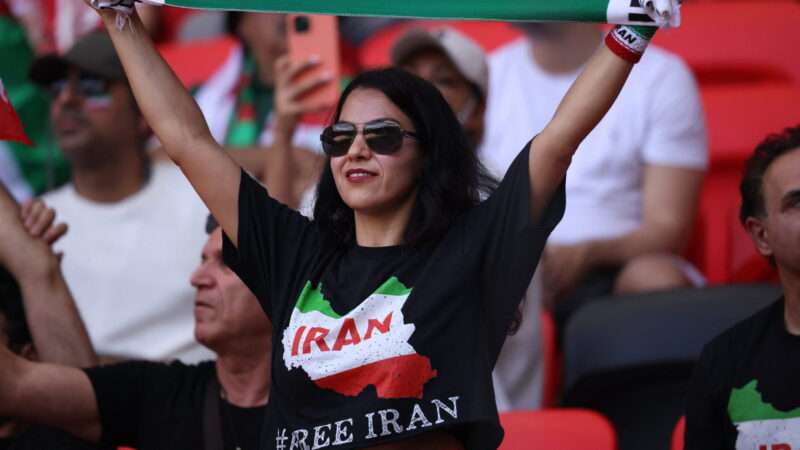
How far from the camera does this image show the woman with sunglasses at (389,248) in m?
2.33

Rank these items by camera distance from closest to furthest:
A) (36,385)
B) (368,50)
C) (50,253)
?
(36,385)
(50,253)
(368,50)

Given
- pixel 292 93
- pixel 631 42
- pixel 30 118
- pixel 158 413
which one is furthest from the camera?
pixel 30 118

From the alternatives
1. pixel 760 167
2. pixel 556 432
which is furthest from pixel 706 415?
pixel 760 167

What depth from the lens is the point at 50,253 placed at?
10.5 ft

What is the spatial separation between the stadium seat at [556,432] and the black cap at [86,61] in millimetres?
1999

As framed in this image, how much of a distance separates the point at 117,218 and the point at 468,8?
6.74ft

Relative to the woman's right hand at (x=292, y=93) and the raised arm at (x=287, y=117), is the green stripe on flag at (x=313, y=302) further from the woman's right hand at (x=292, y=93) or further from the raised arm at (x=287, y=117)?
the woman's right hand at (x=292, y=93)

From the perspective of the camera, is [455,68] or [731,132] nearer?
[455,68]

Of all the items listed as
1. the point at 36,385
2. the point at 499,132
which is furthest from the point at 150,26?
the point at 36,385

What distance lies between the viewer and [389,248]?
2.51 metres

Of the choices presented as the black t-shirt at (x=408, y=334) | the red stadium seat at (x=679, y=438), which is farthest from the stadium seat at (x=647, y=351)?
the black t-shirt at (x=408, y=334)

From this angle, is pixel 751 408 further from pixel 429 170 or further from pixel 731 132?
pixel 731 132

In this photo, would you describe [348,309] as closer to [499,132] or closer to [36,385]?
[36,385]

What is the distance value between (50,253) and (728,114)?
2.67 meters
